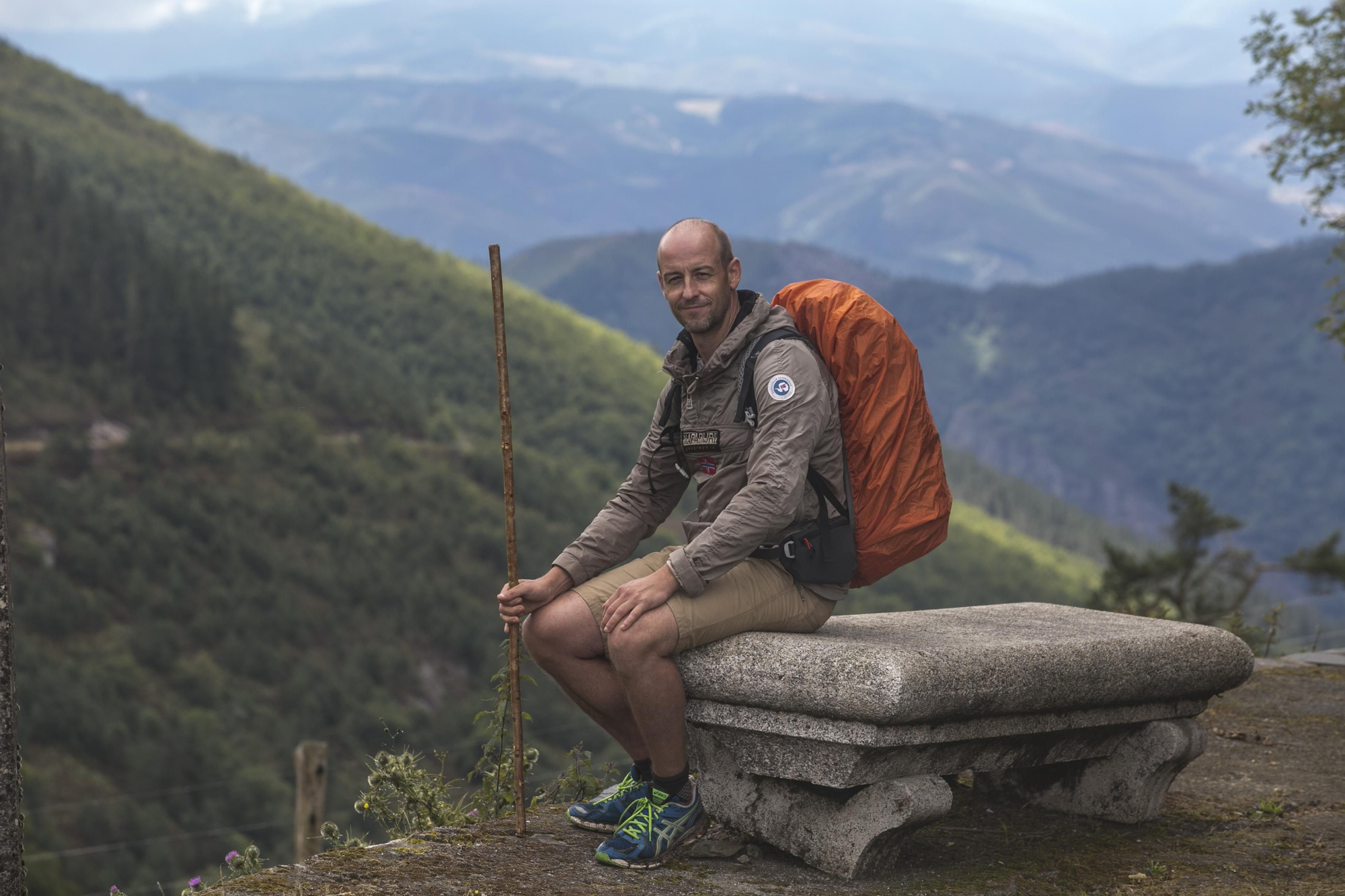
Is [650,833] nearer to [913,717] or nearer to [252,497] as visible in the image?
[913,717]

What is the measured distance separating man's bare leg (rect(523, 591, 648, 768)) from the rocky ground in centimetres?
44

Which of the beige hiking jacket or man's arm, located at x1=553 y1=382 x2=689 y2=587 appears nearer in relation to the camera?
the beige hiking jacket

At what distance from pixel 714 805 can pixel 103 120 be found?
93.2m

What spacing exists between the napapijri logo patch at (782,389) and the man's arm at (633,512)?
462 millimetres

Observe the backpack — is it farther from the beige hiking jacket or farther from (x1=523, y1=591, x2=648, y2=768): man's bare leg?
(x1=523, y1=591, x2=648, y2=768): man's bare leg

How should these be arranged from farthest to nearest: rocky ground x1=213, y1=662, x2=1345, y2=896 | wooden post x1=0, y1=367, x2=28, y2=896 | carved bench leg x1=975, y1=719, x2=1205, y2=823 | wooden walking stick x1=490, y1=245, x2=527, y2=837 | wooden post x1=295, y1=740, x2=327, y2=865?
1. wooden post x1=295, y1=740, x2=327, y2=865
2. carved bench leg x1=975, y1=719, x2=1205, y2=823
3. wooden walking stick x1=490, y1=245, x2=527, y2=837
4. rocky ground x1=213, y1=662, x2=1345, y2=896
5. wooden post x1=0, y1=367, x2=28, y2=896

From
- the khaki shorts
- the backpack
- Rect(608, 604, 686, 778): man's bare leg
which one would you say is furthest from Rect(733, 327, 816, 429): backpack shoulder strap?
Rect(608, 604, 686, 778): man's bare leg

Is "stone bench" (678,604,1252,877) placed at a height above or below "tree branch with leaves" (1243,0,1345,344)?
below

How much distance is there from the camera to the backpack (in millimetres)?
4227

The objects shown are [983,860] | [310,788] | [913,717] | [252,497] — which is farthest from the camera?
[252,497]

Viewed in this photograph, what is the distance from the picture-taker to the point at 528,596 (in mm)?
4262

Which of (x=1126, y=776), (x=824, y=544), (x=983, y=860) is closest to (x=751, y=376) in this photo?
(x=824, y=544)

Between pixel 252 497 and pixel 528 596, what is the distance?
57.1 m

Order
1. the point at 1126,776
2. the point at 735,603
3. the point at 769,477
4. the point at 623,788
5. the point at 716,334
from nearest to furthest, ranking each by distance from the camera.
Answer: the point at 769,477 < the point at 735,603 < the point at 716,334 < the point at 623,788 < the point at 1126,776
